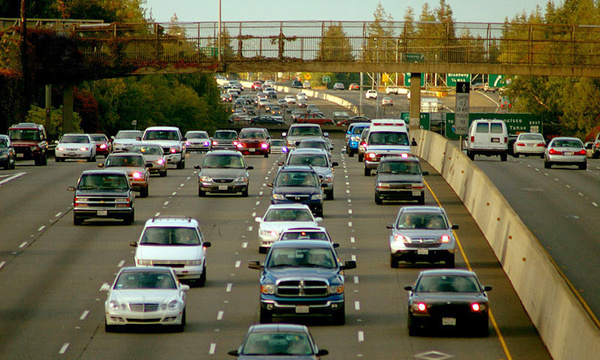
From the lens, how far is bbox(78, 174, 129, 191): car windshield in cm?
3843

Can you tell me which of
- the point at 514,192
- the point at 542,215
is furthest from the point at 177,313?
the point at 514,192

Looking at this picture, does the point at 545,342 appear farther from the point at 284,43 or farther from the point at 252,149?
the point at 284,43

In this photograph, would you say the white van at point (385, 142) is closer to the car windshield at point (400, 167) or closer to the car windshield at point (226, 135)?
the car windshield at point (400, 167)

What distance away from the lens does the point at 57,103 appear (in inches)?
4035

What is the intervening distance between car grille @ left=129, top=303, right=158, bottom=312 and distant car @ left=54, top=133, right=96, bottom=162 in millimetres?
40456

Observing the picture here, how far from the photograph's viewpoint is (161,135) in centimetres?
5847

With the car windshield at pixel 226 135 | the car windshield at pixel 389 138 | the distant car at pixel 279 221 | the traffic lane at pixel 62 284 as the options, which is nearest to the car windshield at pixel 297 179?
the traffic lane at pixel 62 284

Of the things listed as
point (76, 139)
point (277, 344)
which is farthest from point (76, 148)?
point (277, 344)

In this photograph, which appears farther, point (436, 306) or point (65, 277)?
point (65, 277)

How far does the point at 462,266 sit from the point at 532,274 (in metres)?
6.06

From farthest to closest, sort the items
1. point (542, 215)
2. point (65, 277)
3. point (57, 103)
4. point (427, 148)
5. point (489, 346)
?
point (57, 103), point (427, 148), point (542, 215), point (65, 277), point (489, 346)

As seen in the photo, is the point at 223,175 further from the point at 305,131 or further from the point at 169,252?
the point at 305,131

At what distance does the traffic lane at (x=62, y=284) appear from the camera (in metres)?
22.7

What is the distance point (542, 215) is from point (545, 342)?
1991 centimetres
